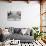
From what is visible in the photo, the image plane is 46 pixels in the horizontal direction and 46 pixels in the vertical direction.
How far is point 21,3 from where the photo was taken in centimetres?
511

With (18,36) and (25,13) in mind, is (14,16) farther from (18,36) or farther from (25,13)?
(18,36)

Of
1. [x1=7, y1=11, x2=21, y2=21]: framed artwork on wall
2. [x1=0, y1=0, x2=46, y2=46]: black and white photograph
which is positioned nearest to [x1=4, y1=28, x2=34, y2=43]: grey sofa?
[x1=0, y1=0, x2=46, y2=46]: black and white photograph

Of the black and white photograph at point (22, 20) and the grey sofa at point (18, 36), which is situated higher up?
the black and white photograph at point (22, 20)

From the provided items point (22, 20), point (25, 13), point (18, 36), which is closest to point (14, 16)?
point (22, 20)

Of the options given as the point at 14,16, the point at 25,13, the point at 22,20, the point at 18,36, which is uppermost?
the point at 25,13


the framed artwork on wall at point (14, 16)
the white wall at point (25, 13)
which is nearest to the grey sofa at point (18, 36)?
the white wall at point (25, 13)

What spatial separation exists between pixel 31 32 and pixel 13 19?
3.17 feet

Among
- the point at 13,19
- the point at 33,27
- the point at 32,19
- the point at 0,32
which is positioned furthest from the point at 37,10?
the point at 0,32

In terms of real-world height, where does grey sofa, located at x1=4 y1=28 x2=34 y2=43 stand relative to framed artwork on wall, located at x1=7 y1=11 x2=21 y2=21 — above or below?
below

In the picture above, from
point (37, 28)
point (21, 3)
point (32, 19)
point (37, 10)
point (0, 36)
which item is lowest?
point (0, 36)

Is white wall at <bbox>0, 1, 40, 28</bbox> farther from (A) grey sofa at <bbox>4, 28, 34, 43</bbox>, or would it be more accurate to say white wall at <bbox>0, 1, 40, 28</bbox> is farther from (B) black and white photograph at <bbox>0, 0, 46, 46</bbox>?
(A) grey sofa at <bbox>4, 28, 34, 43</bbox>

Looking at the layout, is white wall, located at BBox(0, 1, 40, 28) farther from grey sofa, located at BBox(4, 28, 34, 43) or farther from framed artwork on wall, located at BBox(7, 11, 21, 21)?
grey sofa, located at BBox(4, 28, 34, 43)

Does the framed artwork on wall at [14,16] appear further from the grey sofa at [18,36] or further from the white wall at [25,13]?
the grey sofa at [18,36]

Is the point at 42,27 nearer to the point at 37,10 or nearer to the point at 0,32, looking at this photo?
the point at 37,10
